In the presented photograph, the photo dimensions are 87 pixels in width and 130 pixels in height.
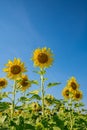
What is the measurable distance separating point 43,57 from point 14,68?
121 centimetres

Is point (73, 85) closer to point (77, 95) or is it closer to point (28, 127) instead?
point (77, 95)

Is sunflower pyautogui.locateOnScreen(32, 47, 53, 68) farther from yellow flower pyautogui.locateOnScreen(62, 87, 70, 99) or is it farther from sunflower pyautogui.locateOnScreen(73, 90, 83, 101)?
yellow flower pyautogui.locateOnScreen(62, 87, 70, 99)

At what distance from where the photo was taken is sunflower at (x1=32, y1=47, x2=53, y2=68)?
12062mm

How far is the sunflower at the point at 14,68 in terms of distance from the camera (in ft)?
39.6

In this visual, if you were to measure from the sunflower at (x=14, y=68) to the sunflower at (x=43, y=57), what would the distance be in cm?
58

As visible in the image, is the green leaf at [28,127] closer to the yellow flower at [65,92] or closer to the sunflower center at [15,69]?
the sunflower center at [15,69]

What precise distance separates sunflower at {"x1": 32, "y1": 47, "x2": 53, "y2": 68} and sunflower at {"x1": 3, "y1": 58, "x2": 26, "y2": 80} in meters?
0.58

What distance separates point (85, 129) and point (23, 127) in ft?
20.1

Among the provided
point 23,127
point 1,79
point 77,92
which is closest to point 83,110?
point 77,92

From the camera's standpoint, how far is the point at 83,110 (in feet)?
58.9

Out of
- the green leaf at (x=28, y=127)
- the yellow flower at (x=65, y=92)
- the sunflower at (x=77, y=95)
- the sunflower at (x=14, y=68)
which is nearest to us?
the green leaf at (x=28, y=127)

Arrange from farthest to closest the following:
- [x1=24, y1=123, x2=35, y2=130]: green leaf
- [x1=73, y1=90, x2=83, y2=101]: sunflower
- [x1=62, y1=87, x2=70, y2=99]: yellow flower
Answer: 1. [x1=62, y1=87, x2=70, y2=99]: yellow flower
2. [x1=73, y1=90, x2=83, y2=101]: sunflower
3. [x1=24, y1=123, x2=35, y2=130]: green leaf

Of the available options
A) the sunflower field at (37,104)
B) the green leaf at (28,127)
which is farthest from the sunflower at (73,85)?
the green leaf at (28,127)

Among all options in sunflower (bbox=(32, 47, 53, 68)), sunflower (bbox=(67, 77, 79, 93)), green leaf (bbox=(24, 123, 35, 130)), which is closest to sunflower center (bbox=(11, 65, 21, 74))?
sunflower (bbox=(32, 47, 53, 68))
